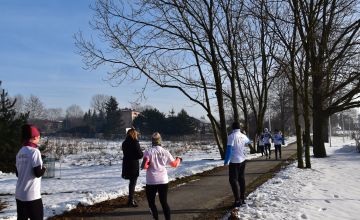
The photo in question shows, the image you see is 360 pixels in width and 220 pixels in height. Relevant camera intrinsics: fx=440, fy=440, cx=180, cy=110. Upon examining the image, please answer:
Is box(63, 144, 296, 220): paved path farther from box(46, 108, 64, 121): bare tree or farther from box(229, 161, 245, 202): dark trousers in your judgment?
box(46, 108, 64, 121): bare tree

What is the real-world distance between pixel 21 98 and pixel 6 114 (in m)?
118

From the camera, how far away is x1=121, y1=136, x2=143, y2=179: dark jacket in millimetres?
10461

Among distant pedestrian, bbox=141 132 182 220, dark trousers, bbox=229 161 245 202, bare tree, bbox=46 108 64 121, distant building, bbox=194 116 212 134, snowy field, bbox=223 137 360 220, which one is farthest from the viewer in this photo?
bare tree, bbox=46 108 64 121

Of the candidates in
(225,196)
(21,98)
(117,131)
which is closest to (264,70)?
(225,196)

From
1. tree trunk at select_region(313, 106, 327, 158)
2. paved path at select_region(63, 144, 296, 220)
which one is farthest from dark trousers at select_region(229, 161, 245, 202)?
tree trunk at select_region(313, 106, 327, 158)

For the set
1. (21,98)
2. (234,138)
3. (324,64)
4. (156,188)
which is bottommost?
(156,188)

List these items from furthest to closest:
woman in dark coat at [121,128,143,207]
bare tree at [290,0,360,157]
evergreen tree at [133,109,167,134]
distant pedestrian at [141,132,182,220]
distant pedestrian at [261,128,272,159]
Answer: evergreen tree at [133,109,167,134] → distant pedestrian at [261,128,272,159] → bare tree at [290,0,360,157] → woman in dark coat at [121,128,143,207] → distant pedestrian at [141,132,182,220]

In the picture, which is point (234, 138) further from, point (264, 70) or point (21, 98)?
point (21, 98)

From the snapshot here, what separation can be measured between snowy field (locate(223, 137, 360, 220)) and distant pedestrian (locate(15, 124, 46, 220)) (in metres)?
4.03

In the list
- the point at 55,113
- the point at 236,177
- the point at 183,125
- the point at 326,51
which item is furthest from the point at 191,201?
the point at 55,113

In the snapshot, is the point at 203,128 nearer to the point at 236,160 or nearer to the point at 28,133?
the point at 236,160

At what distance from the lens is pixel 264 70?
34375 millimetres

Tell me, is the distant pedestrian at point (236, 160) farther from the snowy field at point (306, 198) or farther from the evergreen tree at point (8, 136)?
the evergreen tree at point (8, 136)

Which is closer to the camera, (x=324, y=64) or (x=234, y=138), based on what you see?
(x=234, y=138)
